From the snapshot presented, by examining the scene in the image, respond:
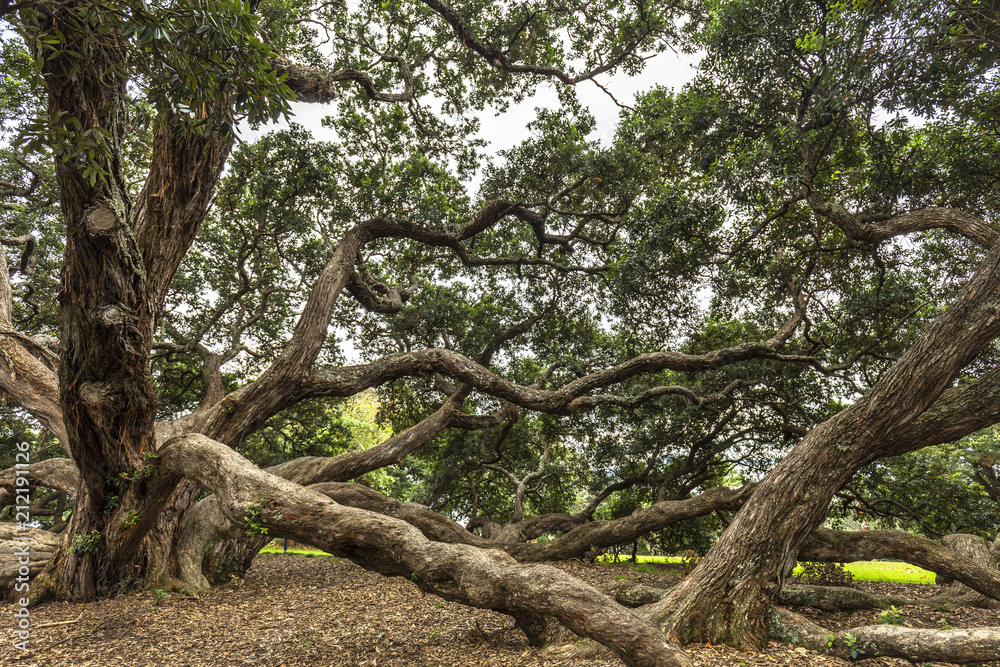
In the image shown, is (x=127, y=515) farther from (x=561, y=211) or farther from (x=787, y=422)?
(x=787, y=422)

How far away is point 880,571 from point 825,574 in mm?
6333

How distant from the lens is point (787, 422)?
7.82 metres

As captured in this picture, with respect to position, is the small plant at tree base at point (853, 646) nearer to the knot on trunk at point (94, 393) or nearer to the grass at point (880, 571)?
the grass at point (880, 571)

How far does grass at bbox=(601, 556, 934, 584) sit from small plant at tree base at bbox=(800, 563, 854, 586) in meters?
2.01

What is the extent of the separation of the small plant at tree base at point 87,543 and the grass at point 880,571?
777cm

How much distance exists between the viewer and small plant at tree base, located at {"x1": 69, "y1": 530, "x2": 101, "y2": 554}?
5246 millimetres

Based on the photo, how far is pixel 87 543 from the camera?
5254mm

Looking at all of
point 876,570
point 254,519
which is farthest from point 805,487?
point 876,570

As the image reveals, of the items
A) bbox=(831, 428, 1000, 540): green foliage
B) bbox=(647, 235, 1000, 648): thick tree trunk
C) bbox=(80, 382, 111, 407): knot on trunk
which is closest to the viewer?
bbox=(647, 235, 1000, 648): thick tree trunk

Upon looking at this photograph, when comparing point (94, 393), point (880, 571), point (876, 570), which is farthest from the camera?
point (876, 570)

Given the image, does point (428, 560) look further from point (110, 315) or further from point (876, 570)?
point (876, 570)

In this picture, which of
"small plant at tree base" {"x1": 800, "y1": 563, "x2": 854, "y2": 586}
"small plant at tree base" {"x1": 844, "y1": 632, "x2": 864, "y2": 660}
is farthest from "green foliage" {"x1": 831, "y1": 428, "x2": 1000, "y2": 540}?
"small plant at tree base" {"x1": 844, "y1": 632, "x2": 864, "y2": 660}

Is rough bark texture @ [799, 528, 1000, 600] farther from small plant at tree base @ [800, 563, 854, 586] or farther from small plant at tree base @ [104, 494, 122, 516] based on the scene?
small plant at tree base @ [104, 494, 122, 516]

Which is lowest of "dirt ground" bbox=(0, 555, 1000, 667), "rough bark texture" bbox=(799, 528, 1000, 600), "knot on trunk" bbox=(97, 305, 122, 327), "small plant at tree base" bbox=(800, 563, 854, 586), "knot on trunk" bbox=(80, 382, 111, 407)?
"dirt ground" bbox=(0, 555, 1000, 667)
